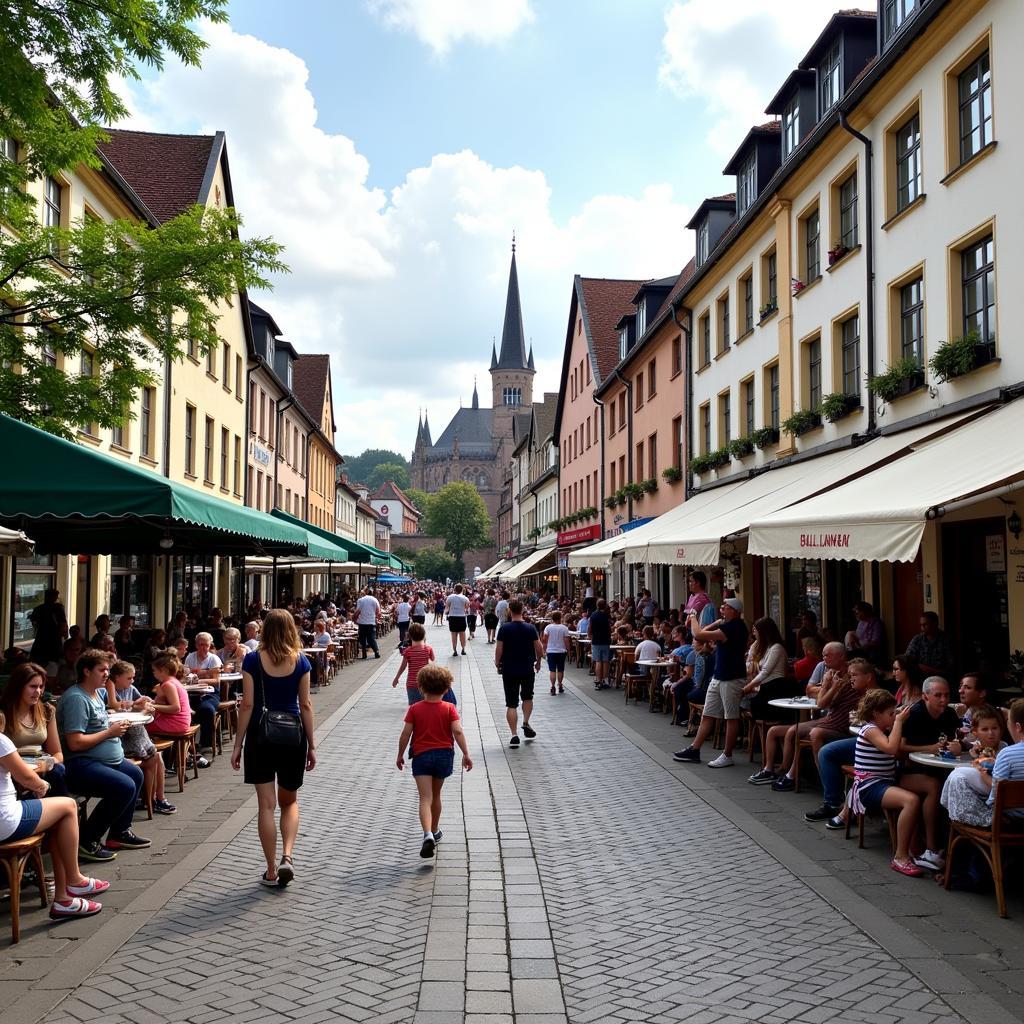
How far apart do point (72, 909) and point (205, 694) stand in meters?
5.99

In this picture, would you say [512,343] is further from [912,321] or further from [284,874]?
[284,874]

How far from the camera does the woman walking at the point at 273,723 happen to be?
6.60 metres

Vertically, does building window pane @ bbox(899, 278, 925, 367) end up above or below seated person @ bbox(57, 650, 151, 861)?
above

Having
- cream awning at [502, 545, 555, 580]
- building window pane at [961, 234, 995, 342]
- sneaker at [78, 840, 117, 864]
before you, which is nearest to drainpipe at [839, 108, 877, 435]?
building window pane at [961, 234, 995, 342]

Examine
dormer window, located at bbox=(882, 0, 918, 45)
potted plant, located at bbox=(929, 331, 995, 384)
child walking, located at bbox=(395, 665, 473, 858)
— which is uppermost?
dormer window, located at bbox=(882, 0, 918, 45)

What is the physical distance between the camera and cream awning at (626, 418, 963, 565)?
1320 centimetres

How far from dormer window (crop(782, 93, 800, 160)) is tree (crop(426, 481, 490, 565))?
10617 cm

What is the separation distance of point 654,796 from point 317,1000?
5.38m

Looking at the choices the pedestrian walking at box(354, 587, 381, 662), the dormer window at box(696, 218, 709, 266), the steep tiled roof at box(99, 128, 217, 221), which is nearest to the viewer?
the dormer window at box(696, 218, 709, 266)

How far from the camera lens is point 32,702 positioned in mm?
6602

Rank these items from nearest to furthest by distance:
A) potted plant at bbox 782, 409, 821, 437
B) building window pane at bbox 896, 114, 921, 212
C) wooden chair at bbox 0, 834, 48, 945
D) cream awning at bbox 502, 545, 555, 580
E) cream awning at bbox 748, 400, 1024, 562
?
wooden chair at bbox 0, 834, 48, 945 → cream awning at bbox 748, 400, 1024, 562 → building window pane at bbox 896, 114, 921, 212 → potted plant at bbox 782, 409, 821, 437 → cream awning at bbox 502, 545, 555, 580

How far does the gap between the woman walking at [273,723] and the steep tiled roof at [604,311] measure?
117 ft

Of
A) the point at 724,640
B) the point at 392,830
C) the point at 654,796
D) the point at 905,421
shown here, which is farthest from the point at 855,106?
the point at 392,830

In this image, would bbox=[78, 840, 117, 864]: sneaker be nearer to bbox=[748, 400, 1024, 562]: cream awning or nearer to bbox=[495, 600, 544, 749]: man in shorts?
bbox=[495, 600, 544, 749]: man in shorts
